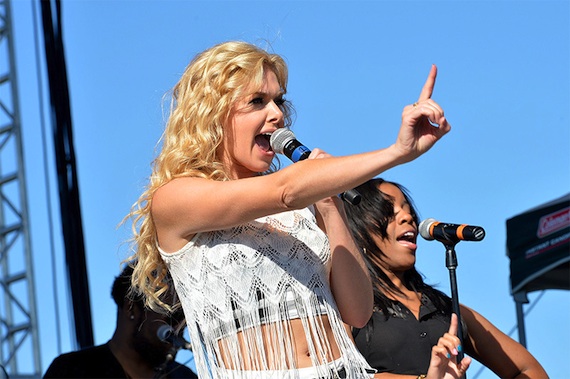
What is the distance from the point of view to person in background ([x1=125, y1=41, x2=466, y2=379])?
214 centimetres

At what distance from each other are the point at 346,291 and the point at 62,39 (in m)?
3.79

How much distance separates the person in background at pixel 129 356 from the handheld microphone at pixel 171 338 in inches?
2.6

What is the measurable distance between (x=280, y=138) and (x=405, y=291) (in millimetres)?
1150

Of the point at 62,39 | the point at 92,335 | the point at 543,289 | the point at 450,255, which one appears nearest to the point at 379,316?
the point at 450,255

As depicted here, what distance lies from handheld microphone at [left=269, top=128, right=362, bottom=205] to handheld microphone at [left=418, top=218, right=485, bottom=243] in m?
0.61

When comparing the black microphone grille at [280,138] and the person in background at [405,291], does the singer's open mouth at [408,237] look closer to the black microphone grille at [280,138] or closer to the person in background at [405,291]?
the person in background at [405,291]

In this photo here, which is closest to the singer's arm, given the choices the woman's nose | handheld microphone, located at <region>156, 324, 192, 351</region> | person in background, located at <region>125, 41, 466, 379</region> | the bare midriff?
person in background, located at <region>125, 41, 466, 379</region>

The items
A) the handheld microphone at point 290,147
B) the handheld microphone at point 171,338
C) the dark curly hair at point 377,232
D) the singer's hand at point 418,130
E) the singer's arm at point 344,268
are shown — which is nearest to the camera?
the singer's hand at point 418,130

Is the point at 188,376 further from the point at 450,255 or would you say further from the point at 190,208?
the point at 190,208

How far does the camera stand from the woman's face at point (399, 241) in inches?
127

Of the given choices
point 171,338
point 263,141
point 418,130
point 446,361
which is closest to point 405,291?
point 446,361

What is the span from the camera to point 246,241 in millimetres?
2201

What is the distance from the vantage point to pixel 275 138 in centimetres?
225

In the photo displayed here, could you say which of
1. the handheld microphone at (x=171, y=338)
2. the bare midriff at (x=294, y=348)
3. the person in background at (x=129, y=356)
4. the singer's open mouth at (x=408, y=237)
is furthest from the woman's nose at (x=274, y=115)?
the person in background at (x=129, y=356)
